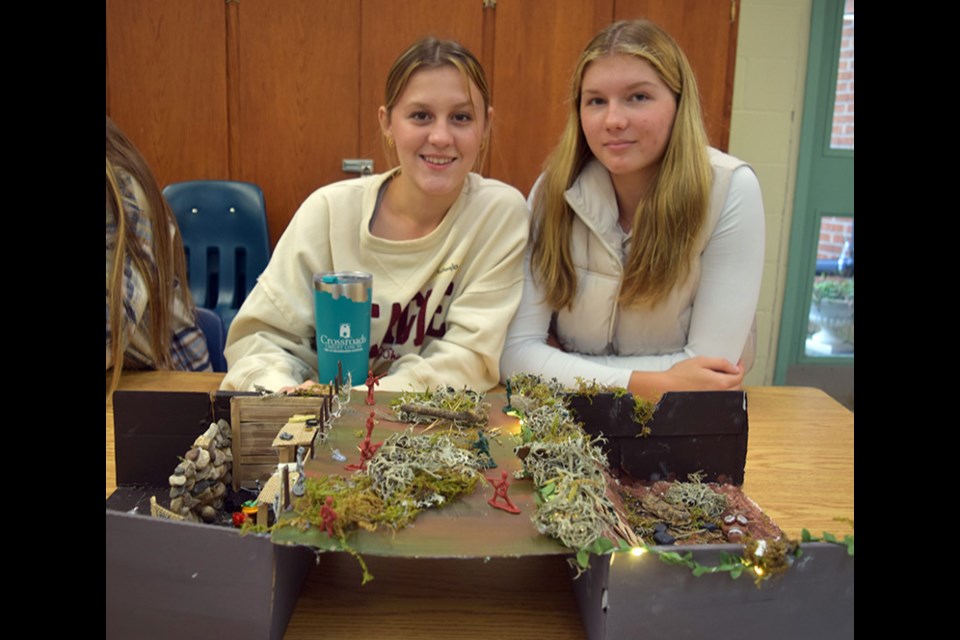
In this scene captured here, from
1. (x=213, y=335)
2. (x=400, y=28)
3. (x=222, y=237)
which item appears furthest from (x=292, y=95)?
(x=213, y=335)

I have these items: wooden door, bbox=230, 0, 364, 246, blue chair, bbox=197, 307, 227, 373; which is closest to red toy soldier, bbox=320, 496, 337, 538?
blue chair, bbox=197, 307, 227, 373

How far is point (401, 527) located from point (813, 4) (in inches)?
120

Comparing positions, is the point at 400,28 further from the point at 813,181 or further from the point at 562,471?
the point at 562,471

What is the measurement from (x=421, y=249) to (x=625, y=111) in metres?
0.46

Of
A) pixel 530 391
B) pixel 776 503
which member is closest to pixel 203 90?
pixel 530 391

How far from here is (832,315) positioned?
3.55 m

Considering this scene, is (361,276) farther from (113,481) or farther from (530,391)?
(113,481)

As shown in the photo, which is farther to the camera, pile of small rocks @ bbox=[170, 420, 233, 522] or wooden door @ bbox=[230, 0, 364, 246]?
wooden door @ bbox=[230, 0, 364, 246]

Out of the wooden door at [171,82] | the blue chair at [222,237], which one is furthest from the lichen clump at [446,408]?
the wooden door at [171,82]

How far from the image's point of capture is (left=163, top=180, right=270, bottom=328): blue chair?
2.71m

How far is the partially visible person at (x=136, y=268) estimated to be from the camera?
54.2 inches

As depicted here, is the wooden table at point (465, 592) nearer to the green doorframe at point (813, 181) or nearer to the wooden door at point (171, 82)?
the wooden door at point (171, 82)

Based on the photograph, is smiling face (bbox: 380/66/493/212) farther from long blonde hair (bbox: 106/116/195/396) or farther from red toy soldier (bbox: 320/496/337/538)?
red toy soldier (bbox: 320/496/337/538)

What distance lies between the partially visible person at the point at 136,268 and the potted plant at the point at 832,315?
2.88m
